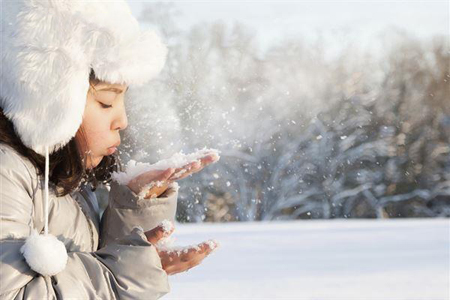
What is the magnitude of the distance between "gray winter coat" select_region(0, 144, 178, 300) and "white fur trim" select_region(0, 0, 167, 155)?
0.08m

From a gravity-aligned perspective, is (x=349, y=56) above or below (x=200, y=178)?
above

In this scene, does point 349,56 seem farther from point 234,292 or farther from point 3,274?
point 3,274

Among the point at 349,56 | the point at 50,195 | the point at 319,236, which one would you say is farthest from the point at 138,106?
the point at 50,195

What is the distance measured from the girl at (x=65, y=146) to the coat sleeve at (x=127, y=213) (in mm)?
51

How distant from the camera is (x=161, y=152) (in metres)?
21.3

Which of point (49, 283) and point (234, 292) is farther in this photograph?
point (234, 292)

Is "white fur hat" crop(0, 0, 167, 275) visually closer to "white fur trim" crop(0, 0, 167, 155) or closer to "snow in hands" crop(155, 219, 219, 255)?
"white fur trim" crop(0, 0, 167, 155)

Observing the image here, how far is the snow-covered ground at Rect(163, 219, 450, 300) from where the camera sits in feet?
13.2

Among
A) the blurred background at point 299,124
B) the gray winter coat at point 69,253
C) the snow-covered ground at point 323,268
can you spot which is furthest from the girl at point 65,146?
the blurred background at point 299,124

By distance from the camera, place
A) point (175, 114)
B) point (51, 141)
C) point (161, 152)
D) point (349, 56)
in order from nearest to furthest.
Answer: point (51, 141)
point (161, 152)
point (175, 114)
point (349, 56)

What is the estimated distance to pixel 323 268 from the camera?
17.2 ft

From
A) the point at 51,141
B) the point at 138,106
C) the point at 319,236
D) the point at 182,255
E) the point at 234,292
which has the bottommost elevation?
the point at 138,106

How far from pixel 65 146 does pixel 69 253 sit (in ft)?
0.68

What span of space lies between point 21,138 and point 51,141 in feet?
0.18
